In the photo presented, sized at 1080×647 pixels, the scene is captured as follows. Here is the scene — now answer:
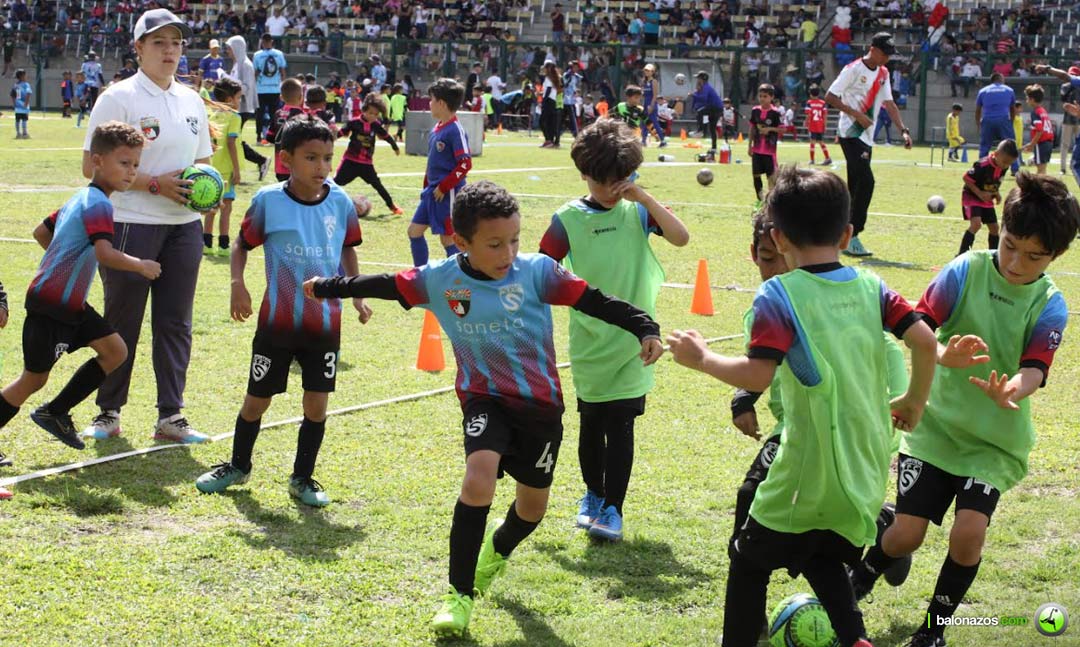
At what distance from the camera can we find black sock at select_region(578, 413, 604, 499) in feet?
19.3

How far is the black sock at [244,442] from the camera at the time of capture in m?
6.30

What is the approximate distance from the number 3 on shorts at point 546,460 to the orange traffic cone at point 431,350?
416cm

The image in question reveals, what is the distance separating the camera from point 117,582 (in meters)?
5.00

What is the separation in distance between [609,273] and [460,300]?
1.18 meters

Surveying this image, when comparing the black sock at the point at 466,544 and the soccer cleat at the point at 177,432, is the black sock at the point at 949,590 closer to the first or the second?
the black sock at the point at 466,544

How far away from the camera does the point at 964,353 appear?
4090 millimetres

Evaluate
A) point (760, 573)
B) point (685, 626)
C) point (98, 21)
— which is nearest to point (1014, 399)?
point (760, 573)

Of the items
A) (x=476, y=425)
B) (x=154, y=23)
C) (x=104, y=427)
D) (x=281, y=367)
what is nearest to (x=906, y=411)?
(x=476, y=425)

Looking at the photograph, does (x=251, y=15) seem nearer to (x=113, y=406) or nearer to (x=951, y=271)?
(x=113, y=406)

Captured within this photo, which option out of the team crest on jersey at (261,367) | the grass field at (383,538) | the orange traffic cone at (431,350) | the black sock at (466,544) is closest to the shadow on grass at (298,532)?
the grass field at (383,538)

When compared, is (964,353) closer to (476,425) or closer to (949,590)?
(949,590)

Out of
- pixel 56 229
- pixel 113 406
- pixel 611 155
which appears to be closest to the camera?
pixel 611 155

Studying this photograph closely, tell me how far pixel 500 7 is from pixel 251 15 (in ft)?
30.4

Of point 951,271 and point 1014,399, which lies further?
point 951,271
